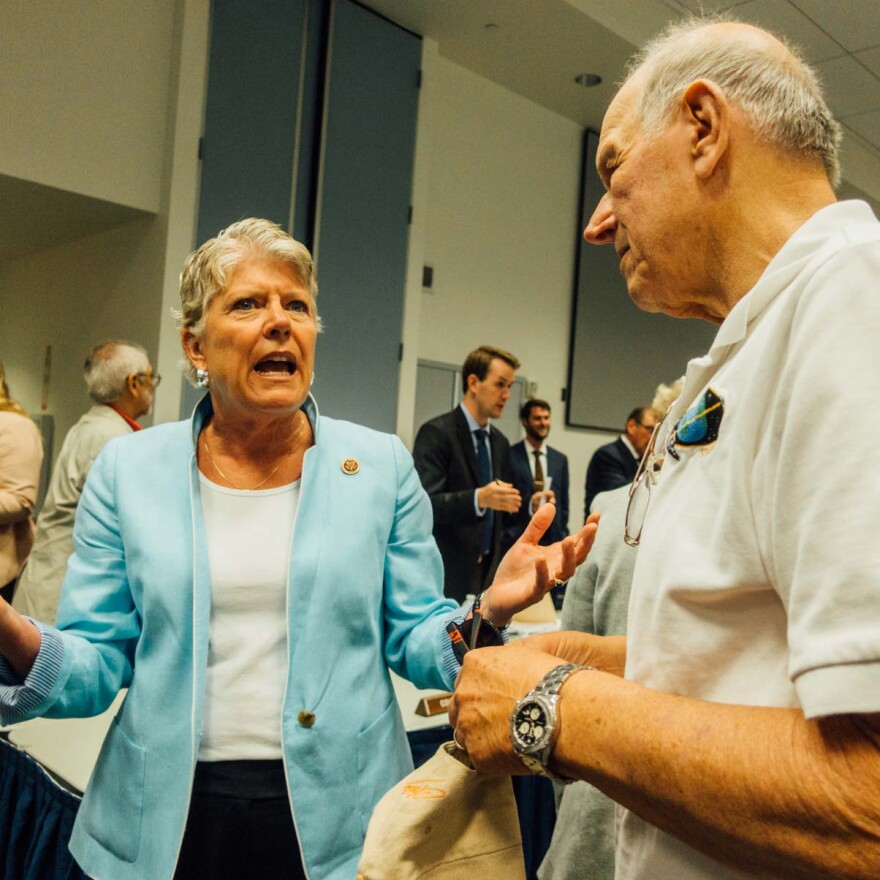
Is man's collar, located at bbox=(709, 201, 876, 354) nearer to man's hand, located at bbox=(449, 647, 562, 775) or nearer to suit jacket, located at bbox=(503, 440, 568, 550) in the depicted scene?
man's hand, located at bbox=(449, 647, 562, 775)

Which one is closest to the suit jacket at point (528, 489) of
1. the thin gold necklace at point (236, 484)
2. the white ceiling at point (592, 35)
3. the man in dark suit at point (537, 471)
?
the man in dark suit at point (537, 471)

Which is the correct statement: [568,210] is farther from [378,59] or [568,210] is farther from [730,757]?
[730,757]

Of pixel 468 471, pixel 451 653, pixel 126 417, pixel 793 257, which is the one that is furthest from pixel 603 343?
pixel 793 257

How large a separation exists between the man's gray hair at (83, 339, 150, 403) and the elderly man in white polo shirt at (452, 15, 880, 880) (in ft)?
Answer: 9.32

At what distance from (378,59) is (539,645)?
470cm

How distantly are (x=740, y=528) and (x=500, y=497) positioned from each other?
269cm

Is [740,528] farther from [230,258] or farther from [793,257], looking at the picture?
[230,258]

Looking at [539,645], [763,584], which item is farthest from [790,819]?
[539,645]

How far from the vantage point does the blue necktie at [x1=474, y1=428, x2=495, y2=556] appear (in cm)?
402

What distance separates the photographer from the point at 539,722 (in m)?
0.69

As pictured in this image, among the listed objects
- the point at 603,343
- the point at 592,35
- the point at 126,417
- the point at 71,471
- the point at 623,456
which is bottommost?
the point at 71,471

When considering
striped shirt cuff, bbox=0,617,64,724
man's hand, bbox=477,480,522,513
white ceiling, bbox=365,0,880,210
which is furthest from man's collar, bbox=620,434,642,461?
striped shirt cuff, bbox=0,617,64,724

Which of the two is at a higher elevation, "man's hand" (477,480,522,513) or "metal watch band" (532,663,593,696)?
"man's hand" (477,480,522,513)

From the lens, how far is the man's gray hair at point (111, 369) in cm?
334
